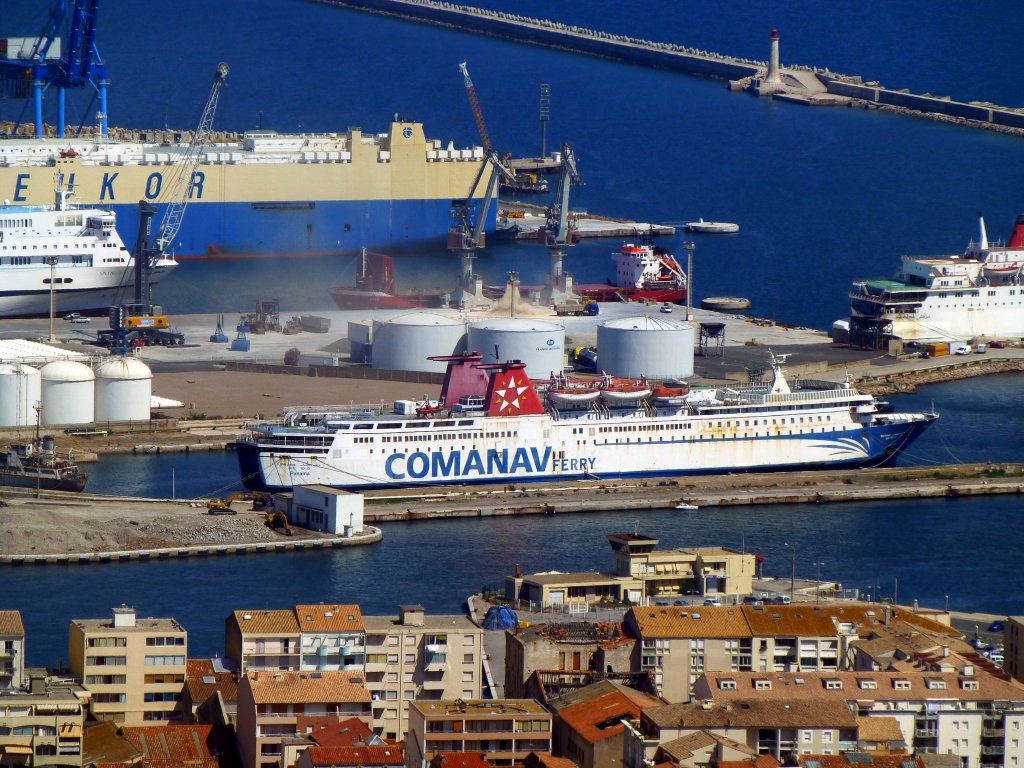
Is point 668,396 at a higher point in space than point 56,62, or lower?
lower

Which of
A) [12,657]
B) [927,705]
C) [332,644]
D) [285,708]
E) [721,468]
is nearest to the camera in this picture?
[285,708]

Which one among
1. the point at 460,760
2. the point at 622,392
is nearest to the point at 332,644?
the point at 460,760

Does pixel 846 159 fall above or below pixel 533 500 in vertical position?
above

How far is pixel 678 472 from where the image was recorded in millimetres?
38750

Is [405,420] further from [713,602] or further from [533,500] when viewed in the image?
[713,602]

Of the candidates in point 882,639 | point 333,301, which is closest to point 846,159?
point 333,301

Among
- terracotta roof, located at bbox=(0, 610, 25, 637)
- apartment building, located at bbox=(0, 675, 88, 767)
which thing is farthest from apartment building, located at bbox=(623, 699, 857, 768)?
terracotta roof, located at bbox=(0, 610, 25, 637)

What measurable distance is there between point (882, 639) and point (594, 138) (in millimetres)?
57055

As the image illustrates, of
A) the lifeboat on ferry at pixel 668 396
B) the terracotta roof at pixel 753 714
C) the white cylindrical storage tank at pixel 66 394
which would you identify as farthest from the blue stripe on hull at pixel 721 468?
the terracotta roof at pixel 753 714

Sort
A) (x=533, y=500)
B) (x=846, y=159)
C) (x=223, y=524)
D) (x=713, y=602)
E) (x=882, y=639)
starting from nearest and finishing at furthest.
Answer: (x=882, y=639) < (x=713, y=602) < (x=223, y=524) < (x=533, y=500) < (x=846, y=159)

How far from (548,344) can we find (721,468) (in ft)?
19.7

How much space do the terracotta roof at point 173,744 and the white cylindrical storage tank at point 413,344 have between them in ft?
71.2

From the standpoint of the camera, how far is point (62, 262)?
50.0m

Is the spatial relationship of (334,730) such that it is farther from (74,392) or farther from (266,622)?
(74,392)
